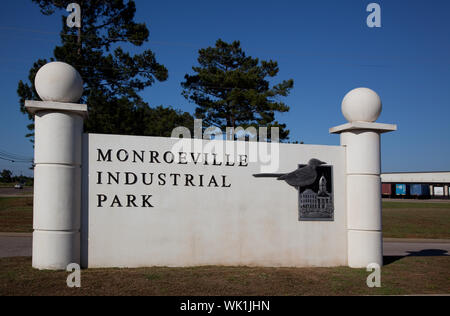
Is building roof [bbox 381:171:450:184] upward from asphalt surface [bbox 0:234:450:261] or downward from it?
upward

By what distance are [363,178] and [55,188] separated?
6.61m

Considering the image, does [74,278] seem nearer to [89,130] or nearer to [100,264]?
[100,264]

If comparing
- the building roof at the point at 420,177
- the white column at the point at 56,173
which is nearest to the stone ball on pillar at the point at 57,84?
the white column at the point at 56,173

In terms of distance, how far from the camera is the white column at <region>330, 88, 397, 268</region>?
10000 mm

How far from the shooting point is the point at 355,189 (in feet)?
33.2

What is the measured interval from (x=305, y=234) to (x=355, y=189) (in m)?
1.57

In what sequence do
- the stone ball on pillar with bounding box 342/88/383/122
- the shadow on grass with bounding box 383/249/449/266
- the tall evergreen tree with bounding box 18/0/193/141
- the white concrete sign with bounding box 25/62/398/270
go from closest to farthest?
the white concrete sign with bounding box 25/62/398/270 → the stone ball on pillar with bounding box 342/88/383/122 → the shadow on grass with bounding box 383/249/449/266 → the tall evergreen tree with bounding box 18/0/193/141

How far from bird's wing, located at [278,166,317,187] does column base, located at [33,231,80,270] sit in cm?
460

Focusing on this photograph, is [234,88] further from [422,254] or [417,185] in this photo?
[417,185]

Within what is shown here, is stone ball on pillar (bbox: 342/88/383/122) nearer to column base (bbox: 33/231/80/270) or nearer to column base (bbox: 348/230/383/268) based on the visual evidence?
column base (bbox: 348/230/383/268)

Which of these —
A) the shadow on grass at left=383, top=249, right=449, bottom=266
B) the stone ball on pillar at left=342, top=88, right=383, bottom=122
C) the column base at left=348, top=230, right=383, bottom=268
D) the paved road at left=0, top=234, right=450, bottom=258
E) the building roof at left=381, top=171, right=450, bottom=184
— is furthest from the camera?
the building roof at left=381, top=171, right=450, bottom=184

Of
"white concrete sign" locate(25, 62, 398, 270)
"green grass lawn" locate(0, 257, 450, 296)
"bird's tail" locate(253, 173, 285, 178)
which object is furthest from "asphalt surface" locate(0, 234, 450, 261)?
"bird's tail" locate(253, 173, 285, 178)

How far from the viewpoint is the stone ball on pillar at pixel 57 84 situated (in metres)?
8.40

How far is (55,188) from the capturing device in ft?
26.9
